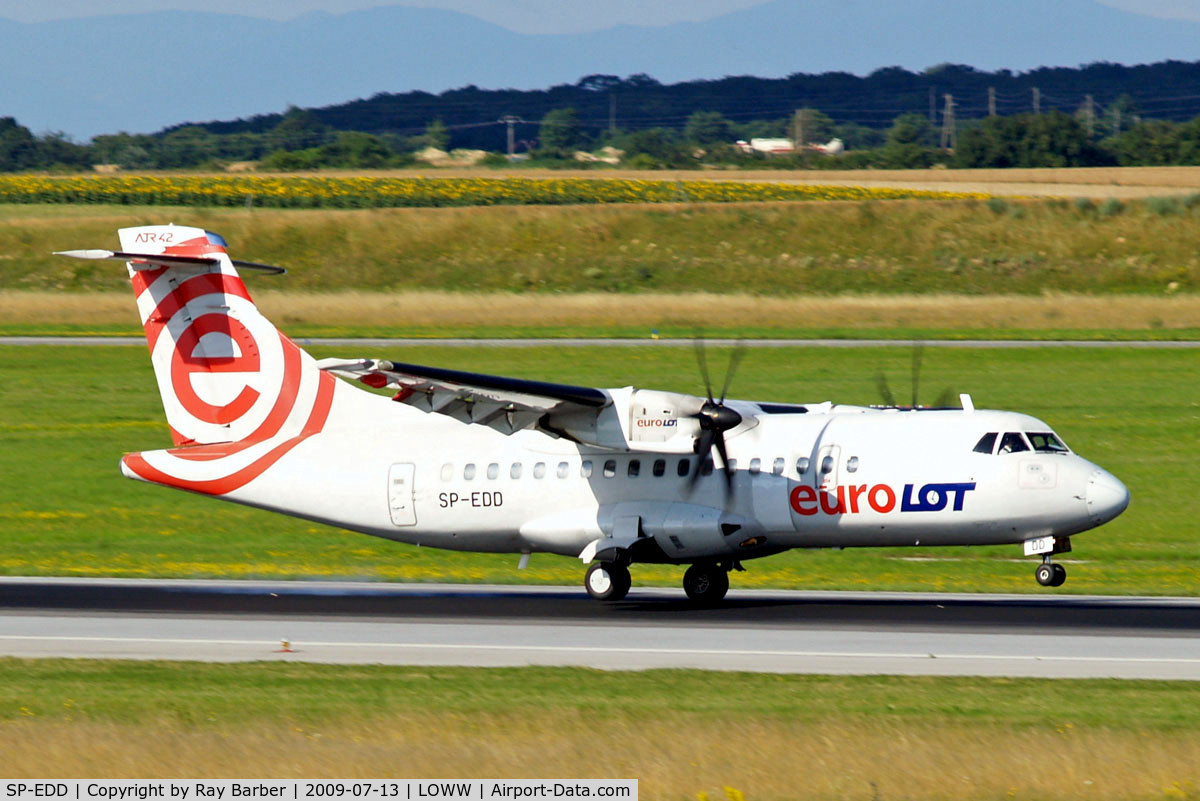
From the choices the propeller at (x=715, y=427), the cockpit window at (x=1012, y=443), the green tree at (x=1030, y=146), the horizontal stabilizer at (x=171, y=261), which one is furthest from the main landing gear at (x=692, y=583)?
the green tree at (x=1030, y=146)

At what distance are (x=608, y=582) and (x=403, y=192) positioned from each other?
2880 inches

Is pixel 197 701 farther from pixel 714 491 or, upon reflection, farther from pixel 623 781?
pixel 714 491

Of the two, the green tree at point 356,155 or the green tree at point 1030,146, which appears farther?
the green tree at point 356,155

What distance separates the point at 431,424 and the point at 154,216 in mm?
63968

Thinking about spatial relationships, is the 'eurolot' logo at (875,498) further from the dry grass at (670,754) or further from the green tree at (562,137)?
the green tree at (562,137)

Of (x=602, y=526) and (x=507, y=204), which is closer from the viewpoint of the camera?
(x=602, y=526)

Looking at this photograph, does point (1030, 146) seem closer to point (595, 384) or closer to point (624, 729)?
point (595, 384)

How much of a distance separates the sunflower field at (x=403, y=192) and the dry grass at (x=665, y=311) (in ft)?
75.2

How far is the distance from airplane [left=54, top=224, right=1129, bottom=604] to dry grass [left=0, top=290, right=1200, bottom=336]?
93.5 feet

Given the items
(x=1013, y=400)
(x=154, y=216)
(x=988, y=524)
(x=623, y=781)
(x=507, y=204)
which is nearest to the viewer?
(x=623, y=781)

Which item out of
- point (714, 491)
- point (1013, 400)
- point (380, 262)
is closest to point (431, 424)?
point (714, 491)

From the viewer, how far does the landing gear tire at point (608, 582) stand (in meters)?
23.0

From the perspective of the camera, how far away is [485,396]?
22.0 meters

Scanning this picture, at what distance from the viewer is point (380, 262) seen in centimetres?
7538
